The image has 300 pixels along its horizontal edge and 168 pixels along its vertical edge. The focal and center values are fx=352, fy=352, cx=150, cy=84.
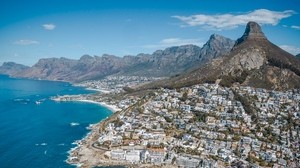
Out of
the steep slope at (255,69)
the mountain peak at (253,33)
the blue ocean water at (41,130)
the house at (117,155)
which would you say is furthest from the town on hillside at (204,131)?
the mountain peak at (253,33)

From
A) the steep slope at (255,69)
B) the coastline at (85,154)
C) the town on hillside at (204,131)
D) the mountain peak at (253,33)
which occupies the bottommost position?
the coastline at (85,154)

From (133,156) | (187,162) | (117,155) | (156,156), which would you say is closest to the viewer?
(187,162)

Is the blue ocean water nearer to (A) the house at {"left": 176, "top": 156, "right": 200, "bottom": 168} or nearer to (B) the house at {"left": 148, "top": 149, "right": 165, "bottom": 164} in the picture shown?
(B) the house at {"left": 148, "top": 149, "right": 165, "bottom": 164}

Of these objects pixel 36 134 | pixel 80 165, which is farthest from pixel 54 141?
pixel 80 165

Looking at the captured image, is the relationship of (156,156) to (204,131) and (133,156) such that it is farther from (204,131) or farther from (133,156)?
(204,131)

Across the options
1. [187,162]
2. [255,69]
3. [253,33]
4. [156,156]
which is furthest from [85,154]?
[253,33]

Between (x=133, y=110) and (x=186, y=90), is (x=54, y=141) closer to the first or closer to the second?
(x=133, y=110)

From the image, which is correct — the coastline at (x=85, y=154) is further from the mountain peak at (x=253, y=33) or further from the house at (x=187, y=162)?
the mountain peak at (x=253, y=33)
